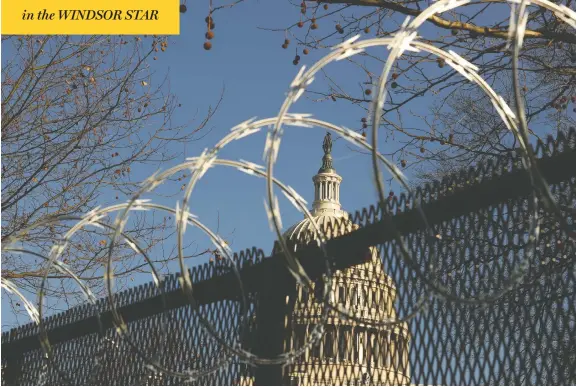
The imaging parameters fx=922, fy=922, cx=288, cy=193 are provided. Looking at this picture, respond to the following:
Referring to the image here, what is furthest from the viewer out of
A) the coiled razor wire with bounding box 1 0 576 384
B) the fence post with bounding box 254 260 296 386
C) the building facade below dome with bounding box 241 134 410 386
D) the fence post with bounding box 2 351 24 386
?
the fence post with bounding box 2 351 24 386

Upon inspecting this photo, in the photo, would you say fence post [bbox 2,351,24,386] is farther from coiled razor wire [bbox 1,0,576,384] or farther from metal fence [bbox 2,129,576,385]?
coiled razor wire [bbox 1,0,576,384]

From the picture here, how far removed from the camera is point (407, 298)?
638 cm

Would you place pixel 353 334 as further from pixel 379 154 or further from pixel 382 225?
pixel 379 154

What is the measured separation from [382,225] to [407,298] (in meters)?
0.53

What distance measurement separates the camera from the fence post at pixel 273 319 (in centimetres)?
758

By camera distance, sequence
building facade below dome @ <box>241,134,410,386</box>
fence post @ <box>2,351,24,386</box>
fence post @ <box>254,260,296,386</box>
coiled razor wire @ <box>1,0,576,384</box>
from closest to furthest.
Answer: coiled razor wire @ <box>1,0,576,384</box>, building facade below dome @ <box>241,134,410,386</box>, fence post @ <box>254,260,296,386</box>, fence post @ <box>2,351,24,386</box>

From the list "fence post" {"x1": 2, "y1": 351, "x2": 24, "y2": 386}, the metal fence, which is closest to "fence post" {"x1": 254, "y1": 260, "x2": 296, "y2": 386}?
the metal fence

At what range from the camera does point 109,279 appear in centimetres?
704

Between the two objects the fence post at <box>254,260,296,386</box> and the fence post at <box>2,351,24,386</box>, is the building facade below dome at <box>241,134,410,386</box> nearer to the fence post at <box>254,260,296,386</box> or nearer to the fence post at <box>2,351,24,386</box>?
the fence post at <box>254,260,296,386</box>

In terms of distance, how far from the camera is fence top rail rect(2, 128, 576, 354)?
519 centimetres

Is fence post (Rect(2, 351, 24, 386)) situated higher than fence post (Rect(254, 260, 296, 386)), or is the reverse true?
fence post (Rect(2, 351, 24, 386))

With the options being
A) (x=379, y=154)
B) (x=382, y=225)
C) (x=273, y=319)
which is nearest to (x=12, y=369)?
(x=273, y=319)

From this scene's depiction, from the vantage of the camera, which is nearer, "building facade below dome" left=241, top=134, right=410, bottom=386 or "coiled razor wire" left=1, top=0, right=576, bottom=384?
"coiled razor wire" left=1, top=0, right=576, bottom=384

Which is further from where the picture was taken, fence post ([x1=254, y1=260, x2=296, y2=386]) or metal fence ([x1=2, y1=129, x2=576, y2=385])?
fence post ([x1=254, y1=260, x2=296, y2=386])
